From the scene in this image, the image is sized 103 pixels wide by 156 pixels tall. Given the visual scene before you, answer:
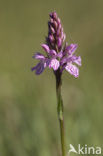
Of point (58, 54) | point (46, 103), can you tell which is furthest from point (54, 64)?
point (46, 103)

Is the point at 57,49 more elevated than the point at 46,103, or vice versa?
the point at 57,49

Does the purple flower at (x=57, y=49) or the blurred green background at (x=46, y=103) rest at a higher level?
the purple flower at (x=57, y=49)

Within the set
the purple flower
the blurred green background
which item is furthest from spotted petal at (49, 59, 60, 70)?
the blurred green background


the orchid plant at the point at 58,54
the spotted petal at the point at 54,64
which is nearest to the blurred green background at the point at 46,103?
the orchid plant at the point at 58,54

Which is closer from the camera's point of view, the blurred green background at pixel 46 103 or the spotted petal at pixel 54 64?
the spotted petal at pixel 54 64

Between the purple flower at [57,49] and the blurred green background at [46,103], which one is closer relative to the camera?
the purple flower at [57,49]

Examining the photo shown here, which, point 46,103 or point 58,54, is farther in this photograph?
point 46,103

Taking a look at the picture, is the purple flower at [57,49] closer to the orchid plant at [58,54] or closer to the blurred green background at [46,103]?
the orchid plant at [58,54]

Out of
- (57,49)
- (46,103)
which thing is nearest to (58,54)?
(57,49)

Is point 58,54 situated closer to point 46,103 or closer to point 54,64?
point 54,64

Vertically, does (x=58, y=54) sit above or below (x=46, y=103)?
above

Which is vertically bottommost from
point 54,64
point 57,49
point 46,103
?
point 46,103
